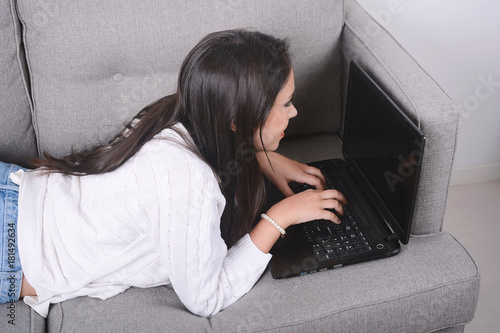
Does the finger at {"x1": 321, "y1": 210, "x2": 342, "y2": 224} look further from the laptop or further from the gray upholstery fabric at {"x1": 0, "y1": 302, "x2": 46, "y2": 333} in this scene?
the gray upholstery fabric at {"x1": 0, "y1": 302, "x2": 46, "y2": 333}

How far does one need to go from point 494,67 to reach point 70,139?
4.86ft

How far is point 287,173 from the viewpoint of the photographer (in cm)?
142

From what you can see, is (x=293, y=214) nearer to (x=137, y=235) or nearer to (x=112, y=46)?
(x=137, y=235)

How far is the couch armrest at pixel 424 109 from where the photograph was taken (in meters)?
1.15

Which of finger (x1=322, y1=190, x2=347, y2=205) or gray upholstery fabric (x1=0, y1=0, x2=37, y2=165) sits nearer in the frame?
finger (x1=322, y1=190, x2=347, y2=205)

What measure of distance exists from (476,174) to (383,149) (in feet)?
3.56

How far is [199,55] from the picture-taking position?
1096 millimetres

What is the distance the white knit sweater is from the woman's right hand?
0.30 ft

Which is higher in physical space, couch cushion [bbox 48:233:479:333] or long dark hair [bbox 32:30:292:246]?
long dark hair [bbox 32:30:292:246]

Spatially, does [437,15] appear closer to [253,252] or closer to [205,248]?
[253,252]

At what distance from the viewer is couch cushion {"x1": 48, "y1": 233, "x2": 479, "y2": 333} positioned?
1091mm

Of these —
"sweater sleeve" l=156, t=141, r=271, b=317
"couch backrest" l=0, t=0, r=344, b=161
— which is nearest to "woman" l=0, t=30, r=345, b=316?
"sweater sleeve" l=156, t=141, r=271, b=317

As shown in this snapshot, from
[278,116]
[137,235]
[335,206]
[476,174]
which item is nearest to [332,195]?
[335,206]

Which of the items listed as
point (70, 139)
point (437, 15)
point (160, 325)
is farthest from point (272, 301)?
point (437, 15)
